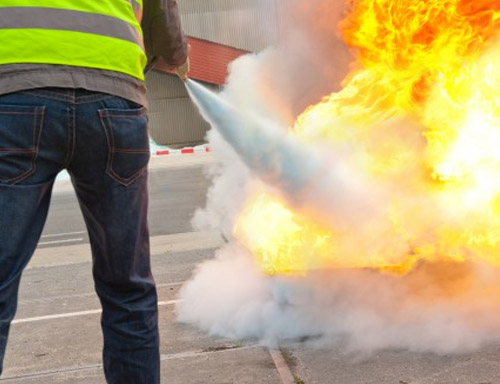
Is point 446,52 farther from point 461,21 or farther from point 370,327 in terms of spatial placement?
point 370,327

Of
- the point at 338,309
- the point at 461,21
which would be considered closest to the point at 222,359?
the point at 338,309

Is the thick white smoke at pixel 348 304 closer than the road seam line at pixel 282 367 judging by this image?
No

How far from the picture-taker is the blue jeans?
1797 millimetres

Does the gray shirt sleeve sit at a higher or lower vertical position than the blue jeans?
higher

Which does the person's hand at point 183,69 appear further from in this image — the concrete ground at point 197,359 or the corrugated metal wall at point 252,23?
the corrugated metal wall at point 252,23

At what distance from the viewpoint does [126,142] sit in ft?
6.33

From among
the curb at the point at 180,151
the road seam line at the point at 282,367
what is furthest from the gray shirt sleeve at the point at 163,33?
the curb at the point at 180,151

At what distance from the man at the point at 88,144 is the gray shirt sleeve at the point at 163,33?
9.7 inches

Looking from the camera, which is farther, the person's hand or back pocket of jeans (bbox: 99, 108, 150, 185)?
the person's hand

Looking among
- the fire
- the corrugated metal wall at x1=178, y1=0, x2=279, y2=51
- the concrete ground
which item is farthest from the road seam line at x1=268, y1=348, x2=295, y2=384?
the corrugated metal wall at x1=178, y1=0, x2=279, y2=51

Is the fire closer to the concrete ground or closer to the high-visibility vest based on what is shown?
the concrete ground

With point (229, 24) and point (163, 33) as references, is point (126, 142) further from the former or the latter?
point (229, 24)

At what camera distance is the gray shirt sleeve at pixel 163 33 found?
2270 mm

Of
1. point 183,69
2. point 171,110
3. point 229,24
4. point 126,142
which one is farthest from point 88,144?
point 171,110
